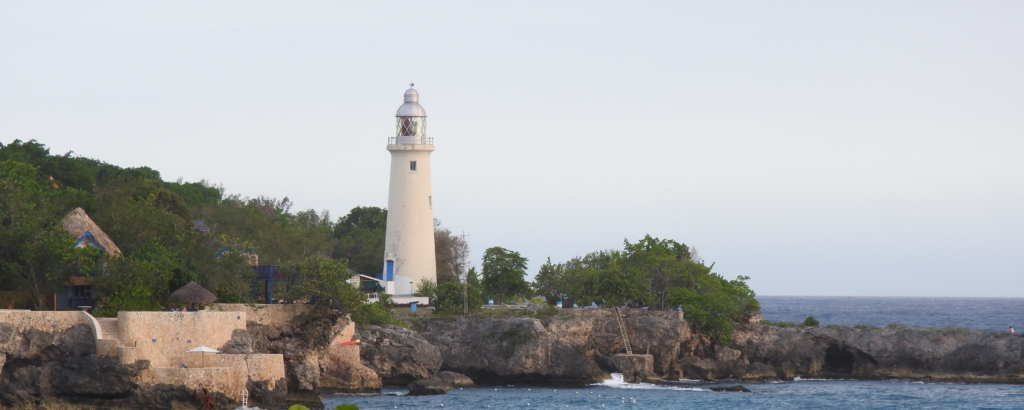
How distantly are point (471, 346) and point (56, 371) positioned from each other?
67.3ft

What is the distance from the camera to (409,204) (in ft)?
201

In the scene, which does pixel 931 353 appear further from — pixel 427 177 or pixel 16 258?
pixel 16 258

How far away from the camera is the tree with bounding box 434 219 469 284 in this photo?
233 ft

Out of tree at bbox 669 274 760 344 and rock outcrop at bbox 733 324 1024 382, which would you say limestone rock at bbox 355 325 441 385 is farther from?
rock outcrop at bbox 733 324 1024 382

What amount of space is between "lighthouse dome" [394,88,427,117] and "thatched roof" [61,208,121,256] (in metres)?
18.9

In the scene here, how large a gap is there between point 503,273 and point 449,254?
1019 cm

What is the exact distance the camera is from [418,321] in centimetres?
5553

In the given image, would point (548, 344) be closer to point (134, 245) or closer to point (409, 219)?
point (409, 219)

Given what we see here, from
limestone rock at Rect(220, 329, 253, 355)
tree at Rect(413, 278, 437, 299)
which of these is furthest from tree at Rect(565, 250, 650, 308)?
limestone rock at Rect(220, 329, 253, 355)

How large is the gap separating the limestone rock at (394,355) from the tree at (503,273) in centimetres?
1459

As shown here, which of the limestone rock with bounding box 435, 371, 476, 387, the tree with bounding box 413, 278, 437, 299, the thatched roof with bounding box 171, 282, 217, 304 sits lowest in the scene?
the limestone rock with bounding box 435, 371, 476, 387

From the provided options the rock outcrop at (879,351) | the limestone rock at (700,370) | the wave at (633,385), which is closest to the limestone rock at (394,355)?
the wave at (633,385)

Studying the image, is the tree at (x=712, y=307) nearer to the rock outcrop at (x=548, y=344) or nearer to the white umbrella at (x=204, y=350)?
the rock outcrop at (x=548, y=344)

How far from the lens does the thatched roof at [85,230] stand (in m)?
44.7
